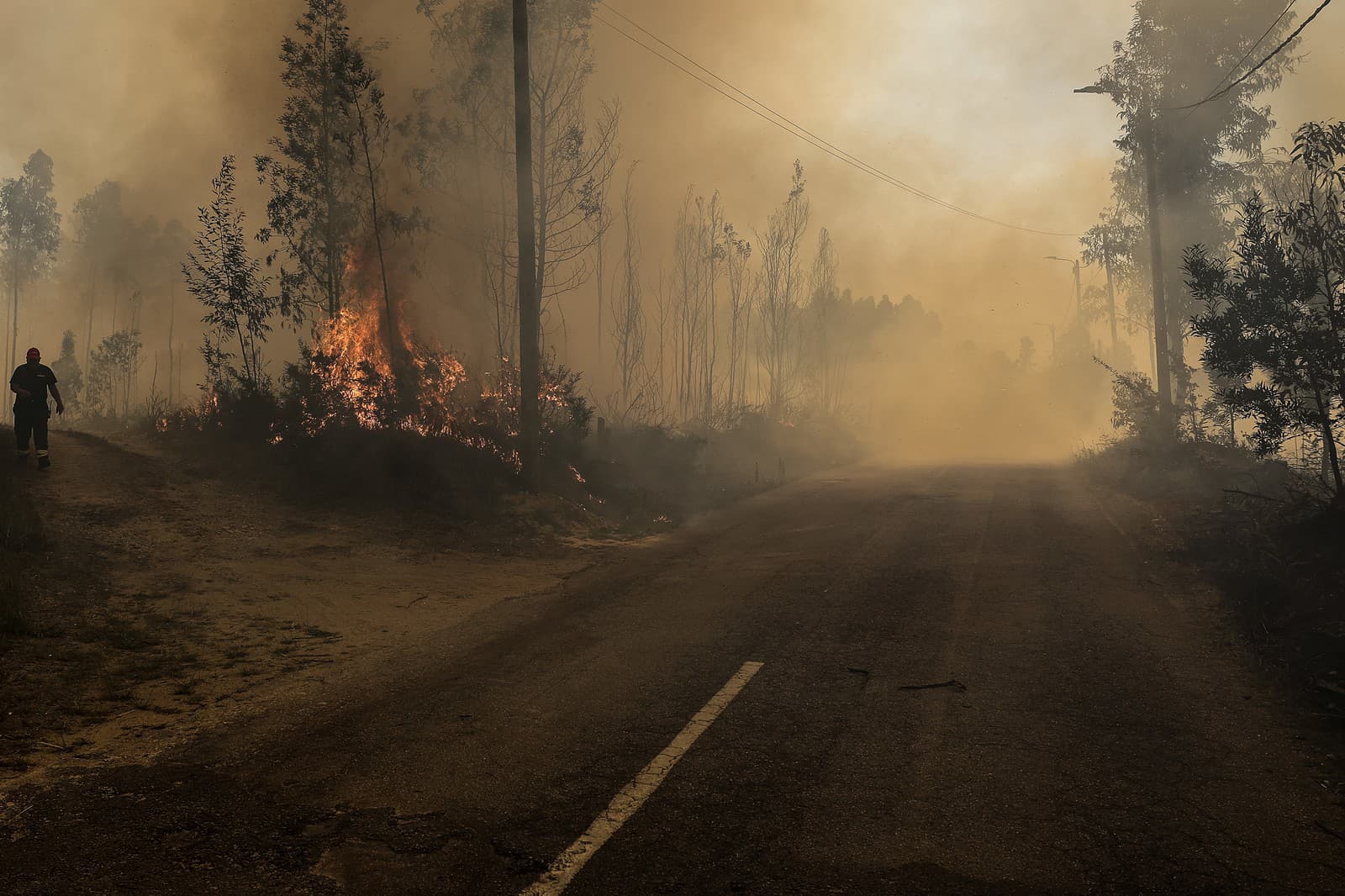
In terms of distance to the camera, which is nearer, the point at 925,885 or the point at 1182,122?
the point at 925,885

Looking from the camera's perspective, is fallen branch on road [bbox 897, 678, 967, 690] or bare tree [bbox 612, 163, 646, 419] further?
bare tree [bbox 612, 163, 646, 419]

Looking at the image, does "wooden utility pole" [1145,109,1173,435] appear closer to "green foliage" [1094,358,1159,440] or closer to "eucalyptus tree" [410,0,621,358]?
"green foliage" [1094,358,1159,440]

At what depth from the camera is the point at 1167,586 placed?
372 inches

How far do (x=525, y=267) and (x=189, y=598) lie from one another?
7609mm

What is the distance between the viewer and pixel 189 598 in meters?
9.23

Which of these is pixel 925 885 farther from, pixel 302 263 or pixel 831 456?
pixel 831 456

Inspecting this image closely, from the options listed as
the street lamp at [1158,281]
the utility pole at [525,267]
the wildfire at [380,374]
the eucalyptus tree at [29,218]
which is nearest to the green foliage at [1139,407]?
the street lamp at [1158,281]

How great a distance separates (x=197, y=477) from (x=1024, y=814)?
1395 cm

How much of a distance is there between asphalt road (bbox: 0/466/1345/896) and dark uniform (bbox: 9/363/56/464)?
9491mm

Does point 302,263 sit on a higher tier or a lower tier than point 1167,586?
higher

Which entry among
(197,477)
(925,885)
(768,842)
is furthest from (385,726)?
(197,477)

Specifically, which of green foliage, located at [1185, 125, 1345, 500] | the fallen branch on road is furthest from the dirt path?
green foliage, located at [1185, 125, 1345, 500]

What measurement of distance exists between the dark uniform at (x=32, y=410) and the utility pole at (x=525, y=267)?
23.4 ft

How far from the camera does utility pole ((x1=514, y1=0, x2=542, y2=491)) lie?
47.3 ft
